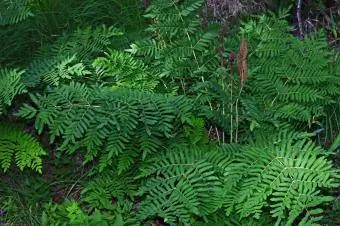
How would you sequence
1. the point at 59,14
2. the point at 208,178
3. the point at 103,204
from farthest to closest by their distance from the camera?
the point at 59,14 → the point at 103,204 → the point at 208,178

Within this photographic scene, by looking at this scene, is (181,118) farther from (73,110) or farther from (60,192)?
(60,192)

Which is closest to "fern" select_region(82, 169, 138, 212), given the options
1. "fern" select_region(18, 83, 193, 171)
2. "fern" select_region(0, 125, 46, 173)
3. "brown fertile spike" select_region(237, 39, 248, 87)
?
"fern" select_region(18, 83, 193, 171)

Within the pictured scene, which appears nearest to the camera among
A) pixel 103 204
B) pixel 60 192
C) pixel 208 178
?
pixel 208 178

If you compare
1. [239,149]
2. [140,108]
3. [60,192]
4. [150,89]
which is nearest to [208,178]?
[239,149]

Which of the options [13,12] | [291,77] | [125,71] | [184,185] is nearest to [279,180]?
[184,185]

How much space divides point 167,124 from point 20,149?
2.99 feet

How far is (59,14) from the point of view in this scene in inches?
158

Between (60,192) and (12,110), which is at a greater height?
(12,110)

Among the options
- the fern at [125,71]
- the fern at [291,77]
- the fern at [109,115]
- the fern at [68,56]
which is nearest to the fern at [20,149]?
the fern at [109,115]

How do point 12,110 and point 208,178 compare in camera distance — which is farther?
point 12,110

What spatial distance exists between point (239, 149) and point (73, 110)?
0.93 meters

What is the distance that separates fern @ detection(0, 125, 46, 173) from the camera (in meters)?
3.31

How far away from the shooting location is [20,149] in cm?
335

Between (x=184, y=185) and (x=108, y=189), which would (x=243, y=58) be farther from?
(x=108, y=189)
